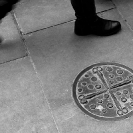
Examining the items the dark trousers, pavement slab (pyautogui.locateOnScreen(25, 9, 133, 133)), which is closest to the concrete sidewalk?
pavement slab (pyautogui.locateOnScreen(25, 9, 133, 133))

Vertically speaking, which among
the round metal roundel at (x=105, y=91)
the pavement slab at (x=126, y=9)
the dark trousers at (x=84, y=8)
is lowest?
the round metal roundel at (x=105, y=91)

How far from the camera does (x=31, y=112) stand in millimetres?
2738

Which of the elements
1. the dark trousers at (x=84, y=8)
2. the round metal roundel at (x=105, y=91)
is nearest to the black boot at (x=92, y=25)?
the dark trousers at (x=84, y=8)

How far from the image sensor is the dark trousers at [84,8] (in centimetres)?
293

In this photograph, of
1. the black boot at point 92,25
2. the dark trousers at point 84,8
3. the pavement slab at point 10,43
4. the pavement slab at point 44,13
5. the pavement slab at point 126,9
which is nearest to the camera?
the dark trousers at point 84,8

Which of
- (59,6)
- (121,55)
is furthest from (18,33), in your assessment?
(121,55)

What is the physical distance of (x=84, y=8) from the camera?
9.74ft

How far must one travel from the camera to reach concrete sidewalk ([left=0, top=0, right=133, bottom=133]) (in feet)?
8.70

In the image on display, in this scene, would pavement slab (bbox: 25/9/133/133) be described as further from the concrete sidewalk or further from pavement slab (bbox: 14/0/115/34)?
pavement slab (bbox: 14/0/115/34)

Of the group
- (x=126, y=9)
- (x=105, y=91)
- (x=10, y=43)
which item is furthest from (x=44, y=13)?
(x=105, y=91)

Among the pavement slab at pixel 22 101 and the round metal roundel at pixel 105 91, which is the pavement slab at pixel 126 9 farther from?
the pavement slab at pixel 22 101

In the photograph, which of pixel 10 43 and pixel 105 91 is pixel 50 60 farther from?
pixel 105 91

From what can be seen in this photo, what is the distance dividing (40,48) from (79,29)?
0.51 metres

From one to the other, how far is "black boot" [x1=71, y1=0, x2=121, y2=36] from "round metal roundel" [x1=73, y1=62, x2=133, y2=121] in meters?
0.45
